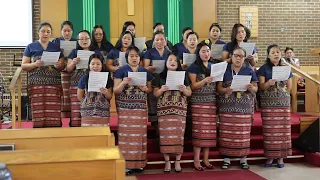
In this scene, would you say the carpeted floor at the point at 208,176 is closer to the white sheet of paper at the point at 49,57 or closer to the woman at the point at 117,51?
the woman at the point at 117,51

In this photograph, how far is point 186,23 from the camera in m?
8.68

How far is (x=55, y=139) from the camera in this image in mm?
2258

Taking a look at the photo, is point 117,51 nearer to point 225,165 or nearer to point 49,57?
point 49,57

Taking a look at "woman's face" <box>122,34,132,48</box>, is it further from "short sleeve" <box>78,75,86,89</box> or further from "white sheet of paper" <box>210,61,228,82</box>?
"white sheet of paper" <box>210,61,228,82</box>

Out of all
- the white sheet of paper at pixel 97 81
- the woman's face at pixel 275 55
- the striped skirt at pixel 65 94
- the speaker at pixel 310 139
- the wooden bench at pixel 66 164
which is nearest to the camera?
the wooden bench at pixel 66 164

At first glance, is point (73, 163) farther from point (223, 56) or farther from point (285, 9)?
point (285, 9)

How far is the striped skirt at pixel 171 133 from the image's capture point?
408cm

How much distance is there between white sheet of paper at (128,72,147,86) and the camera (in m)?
3.82

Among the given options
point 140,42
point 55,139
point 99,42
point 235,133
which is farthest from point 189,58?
point 55,139

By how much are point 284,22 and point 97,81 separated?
661cm

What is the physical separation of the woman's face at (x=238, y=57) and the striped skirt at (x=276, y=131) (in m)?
0.66

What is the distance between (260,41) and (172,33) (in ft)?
7.06

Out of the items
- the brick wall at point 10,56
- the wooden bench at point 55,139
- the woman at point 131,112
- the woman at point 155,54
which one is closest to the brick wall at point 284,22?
the brick wall at point 10,56

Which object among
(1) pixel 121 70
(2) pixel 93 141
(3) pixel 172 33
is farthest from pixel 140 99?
(3) pixel 172 33
